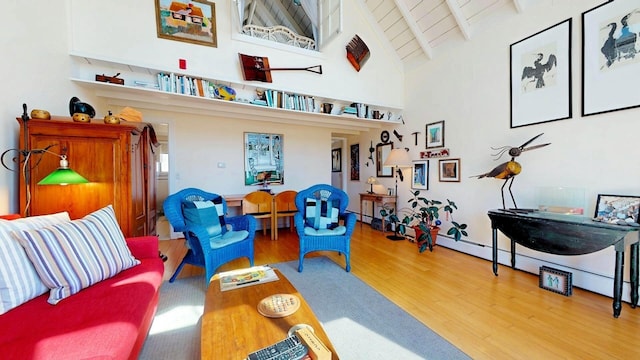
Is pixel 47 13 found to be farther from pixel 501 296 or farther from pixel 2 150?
pixel 501 296

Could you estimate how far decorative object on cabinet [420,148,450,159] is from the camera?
369 centimetres

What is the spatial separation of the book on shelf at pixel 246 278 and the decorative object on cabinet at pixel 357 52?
3.46 metres

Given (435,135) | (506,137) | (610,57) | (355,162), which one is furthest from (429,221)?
(355,162)

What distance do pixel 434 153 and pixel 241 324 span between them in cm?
366

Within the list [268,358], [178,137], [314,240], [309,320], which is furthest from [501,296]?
[178,137]

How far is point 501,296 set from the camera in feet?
7.18

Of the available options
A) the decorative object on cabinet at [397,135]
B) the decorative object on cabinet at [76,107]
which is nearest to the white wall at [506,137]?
the decorative object on cabinet at [397,135]

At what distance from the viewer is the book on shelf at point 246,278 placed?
1531 millimetres

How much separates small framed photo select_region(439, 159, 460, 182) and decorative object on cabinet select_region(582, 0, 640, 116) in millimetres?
1403

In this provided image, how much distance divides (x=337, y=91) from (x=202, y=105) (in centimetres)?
201

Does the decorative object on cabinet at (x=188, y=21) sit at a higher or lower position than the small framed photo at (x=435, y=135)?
higher

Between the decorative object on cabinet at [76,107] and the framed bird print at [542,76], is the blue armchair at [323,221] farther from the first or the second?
the framed bird print at [542,76]

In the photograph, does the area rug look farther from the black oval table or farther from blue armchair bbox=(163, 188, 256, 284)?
the black oval table

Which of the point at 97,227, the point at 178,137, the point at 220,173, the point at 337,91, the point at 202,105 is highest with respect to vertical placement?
the point at 337,91
